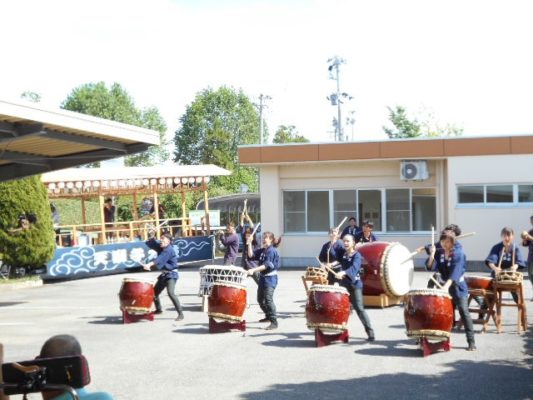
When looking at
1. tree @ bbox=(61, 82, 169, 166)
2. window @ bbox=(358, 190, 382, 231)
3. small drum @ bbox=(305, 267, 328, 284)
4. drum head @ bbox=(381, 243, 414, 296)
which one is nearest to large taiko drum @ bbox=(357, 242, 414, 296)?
drum head @ bbox=(381, 243, 414, 296)

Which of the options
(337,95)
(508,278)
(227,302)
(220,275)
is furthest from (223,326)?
(337,95)

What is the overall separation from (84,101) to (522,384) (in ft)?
227

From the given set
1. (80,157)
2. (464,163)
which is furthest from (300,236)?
(80,157)

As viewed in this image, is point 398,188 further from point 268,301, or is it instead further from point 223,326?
point 223,326

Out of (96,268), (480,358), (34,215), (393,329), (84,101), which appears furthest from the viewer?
(84,101)

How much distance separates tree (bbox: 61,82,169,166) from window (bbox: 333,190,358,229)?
48.5 meters

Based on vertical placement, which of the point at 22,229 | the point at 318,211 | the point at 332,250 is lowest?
the point at 332,250

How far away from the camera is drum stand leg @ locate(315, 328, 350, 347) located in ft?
37.8

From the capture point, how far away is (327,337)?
11742 millimetres

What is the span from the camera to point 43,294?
20.2 meters

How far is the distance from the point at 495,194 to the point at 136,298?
1337 cm

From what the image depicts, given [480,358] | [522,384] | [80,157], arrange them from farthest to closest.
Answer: [80,157] < [480,358] < [522,384]

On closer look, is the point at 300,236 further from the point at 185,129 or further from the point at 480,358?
the point at 185,129

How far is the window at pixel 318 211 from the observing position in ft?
85.4
